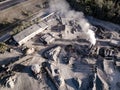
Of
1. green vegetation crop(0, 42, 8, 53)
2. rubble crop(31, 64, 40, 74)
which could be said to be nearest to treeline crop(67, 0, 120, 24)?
rubble crop(31, 64, 40, 74)

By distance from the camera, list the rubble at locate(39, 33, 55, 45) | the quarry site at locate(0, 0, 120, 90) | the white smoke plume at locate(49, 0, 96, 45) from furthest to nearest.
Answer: the white smoke plume at locate(49, 0, 96, 45)
the rubble at locate(39, 33, 55, 45)
the quarry site at locate(0, 0, 120, 90)

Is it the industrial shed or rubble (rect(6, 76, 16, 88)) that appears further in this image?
the industrial shed

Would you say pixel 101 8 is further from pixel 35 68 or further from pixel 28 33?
pixel 35 68

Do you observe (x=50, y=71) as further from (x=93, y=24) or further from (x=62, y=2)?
(x=62, y=2)

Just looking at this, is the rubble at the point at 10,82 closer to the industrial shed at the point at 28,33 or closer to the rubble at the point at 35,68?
the rubble at the point at 35,68

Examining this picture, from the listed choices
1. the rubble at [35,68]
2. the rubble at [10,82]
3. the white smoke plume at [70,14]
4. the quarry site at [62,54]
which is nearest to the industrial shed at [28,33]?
the quarry site at [62,54]

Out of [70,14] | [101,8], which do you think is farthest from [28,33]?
[101,8]

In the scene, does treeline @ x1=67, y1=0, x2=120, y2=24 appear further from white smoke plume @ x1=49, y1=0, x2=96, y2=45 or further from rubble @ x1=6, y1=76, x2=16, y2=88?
rubble @ x1=6, y1=76, x2=16, y2=88
